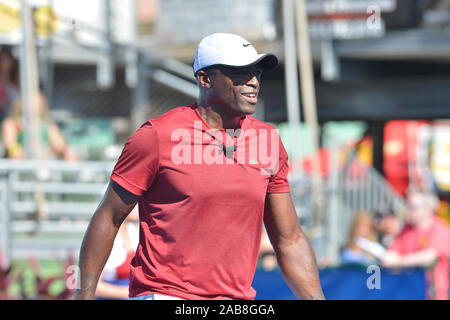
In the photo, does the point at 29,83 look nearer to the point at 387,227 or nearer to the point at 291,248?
the point at 291,248

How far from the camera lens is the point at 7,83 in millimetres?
8875

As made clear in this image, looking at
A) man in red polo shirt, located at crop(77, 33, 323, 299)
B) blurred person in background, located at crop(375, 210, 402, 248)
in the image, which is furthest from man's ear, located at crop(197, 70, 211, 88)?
blurred person in background, located at crop(375, 210, 402, 248)

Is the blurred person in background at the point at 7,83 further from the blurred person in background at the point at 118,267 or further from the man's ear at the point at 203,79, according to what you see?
the man's ear at the point at 203,79

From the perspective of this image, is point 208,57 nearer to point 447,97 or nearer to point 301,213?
point 301,213

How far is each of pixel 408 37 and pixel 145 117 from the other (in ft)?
14.7

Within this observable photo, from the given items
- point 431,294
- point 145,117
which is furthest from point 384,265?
point 145,117

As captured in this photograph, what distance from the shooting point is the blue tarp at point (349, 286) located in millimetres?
6098

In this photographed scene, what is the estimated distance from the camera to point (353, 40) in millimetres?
11109

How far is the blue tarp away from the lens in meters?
6.10

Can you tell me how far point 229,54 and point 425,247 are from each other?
15.7 ft

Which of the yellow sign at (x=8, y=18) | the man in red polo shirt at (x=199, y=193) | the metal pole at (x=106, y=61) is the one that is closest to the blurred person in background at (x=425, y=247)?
the man in red polo shirt at (x=199, y=193)

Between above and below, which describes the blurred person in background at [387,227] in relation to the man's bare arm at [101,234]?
below

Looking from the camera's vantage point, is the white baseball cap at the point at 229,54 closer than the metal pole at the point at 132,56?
Yes

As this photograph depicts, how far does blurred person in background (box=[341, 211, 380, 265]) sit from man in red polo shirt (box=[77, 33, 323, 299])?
208 inches
